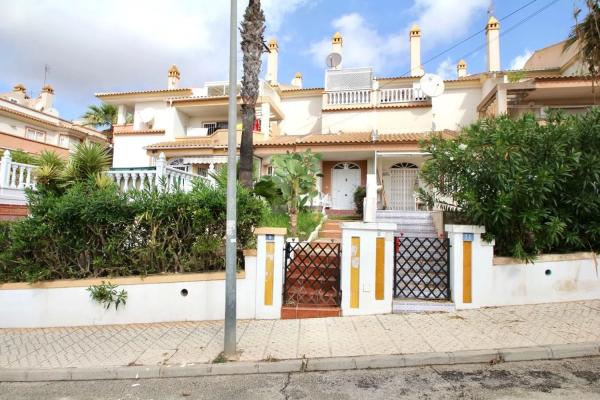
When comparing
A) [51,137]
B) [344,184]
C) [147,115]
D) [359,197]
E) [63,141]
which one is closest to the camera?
[359,197]

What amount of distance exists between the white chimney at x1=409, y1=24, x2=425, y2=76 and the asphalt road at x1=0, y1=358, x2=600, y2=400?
19.0 metres

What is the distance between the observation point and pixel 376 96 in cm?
1895

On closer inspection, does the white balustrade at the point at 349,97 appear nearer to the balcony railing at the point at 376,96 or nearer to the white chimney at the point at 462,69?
the balcony railing at the point at 376,96

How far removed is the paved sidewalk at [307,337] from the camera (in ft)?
15.7

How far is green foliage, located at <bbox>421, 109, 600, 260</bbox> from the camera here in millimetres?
6215

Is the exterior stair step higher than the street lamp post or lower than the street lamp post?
lower

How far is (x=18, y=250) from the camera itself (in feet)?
21.0

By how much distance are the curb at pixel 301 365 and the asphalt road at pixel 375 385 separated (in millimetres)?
91

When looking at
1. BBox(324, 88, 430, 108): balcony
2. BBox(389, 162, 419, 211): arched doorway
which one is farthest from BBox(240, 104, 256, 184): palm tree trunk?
BBox(324, 88, 430, 108): balcony

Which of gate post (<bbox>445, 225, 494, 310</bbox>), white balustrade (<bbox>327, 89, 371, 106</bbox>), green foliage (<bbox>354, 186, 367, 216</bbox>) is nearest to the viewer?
gate post (<bbox>445, 225, 494, 310</bbox>)

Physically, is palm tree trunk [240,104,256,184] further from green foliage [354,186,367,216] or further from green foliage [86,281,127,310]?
green foliage [354,186,367,216]

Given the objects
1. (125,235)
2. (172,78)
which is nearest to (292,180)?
(125,235)

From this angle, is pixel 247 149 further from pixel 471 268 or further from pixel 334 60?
pixel 334 60

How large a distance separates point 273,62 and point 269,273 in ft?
69.1
